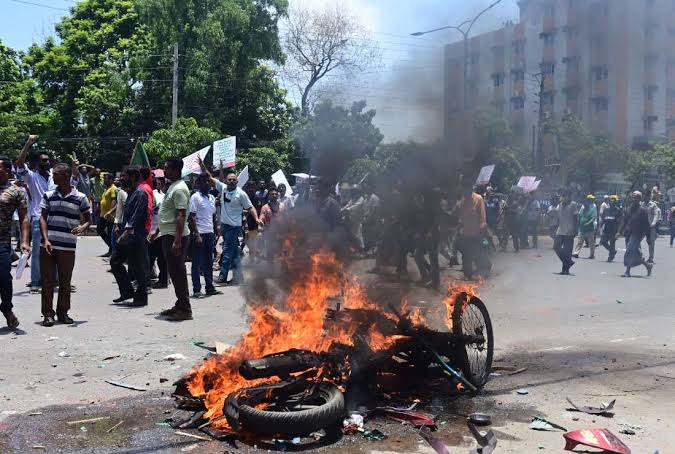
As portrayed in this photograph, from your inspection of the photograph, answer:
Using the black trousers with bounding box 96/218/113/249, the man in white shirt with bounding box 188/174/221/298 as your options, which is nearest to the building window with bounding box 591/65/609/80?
the man in white shirt with bounding box 188/174/221/298

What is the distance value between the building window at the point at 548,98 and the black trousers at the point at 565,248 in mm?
8044

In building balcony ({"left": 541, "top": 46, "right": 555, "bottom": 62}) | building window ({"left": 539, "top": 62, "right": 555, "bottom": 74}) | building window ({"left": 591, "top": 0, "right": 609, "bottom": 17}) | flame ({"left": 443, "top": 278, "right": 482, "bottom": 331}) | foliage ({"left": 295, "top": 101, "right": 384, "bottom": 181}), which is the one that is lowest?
flame ({"left": 443, "top": 278, "right": 482, "bottom": 331})

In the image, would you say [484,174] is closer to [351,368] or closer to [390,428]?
[351,368]

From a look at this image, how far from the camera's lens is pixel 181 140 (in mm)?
28047

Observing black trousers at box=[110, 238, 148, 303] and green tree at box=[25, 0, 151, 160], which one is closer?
black trousers at box=[110, 238, 148, 303]

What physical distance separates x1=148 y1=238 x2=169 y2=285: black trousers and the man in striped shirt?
99.3 inches

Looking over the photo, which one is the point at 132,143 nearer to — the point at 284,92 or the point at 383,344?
the point at 284,92

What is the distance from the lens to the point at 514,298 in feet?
36.3

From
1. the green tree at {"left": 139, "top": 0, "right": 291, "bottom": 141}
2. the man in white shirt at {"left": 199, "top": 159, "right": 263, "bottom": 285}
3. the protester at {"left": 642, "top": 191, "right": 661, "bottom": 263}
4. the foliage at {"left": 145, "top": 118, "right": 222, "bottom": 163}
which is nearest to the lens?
the man in white shirt at {"left": 199, "top": 159, "right": 263, "bottom": 285}

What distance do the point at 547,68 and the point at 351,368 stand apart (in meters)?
4.33

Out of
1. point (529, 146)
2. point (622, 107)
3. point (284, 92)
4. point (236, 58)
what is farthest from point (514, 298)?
point (284, 92)

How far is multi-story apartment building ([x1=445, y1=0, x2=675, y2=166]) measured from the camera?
7465 millimetres

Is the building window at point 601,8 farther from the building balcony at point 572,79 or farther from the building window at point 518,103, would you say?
the building window at point 518,103

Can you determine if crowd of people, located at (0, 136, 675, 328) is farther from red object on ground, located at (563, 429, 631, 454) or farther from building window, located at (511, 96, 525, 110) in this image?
red object on ground, located at (563, 429, 631, 454)
